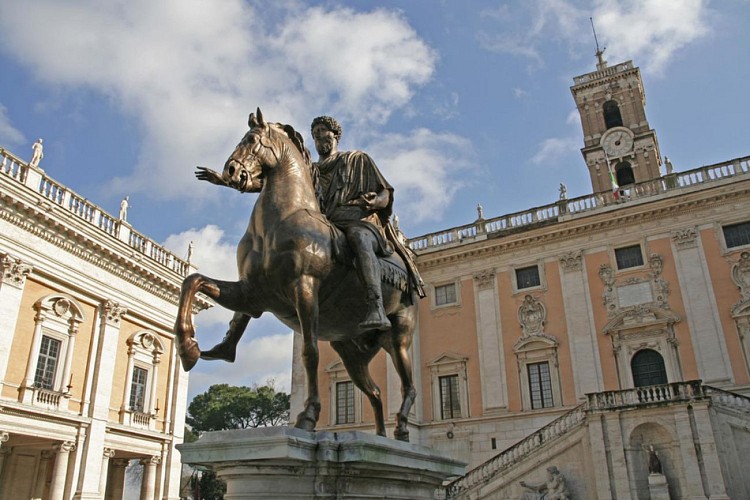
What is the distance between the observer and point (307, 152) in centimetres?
521

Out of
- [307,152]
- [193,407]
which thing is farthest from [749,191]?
[193,407]

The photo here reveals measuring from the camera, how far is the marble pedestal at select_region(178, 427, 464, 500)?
3.74m

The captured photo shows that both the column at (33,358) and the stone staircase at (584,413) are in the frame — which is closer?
the stone staircase at (584,413)

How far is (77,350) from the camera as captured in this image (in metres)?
21.6

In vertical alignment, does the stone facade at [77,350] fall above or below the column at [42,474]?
above

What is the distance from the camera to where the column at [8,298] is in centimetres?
1847

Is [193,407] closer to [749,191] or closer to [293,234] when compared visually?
[749,191]

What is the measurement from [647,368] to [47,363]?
22605mm

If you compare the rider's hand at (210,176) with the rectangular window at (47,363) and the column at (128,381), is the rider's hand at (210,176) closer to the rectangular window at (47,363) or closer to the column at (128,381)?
the rectangular window at (47,363)

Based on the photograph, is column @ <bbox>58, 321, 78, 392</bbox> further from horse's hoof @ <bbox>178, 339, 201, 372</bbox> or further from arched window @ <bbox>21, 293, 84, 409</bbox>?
horse's hoof @ <bbox>178, 339, 201, 372</bbox>

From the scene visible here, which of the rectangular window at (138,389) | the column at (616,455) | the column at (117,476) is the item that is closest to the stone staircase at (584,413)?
the column at (616,455)

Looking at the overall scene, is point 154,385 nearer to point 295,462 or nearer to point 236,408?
point 295,462

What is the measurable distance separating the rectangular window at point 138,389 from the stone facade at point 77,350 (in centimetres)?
6

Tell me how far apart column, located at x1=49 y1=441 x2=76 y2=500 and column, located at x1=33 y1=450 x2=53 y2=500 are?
4.74ft
